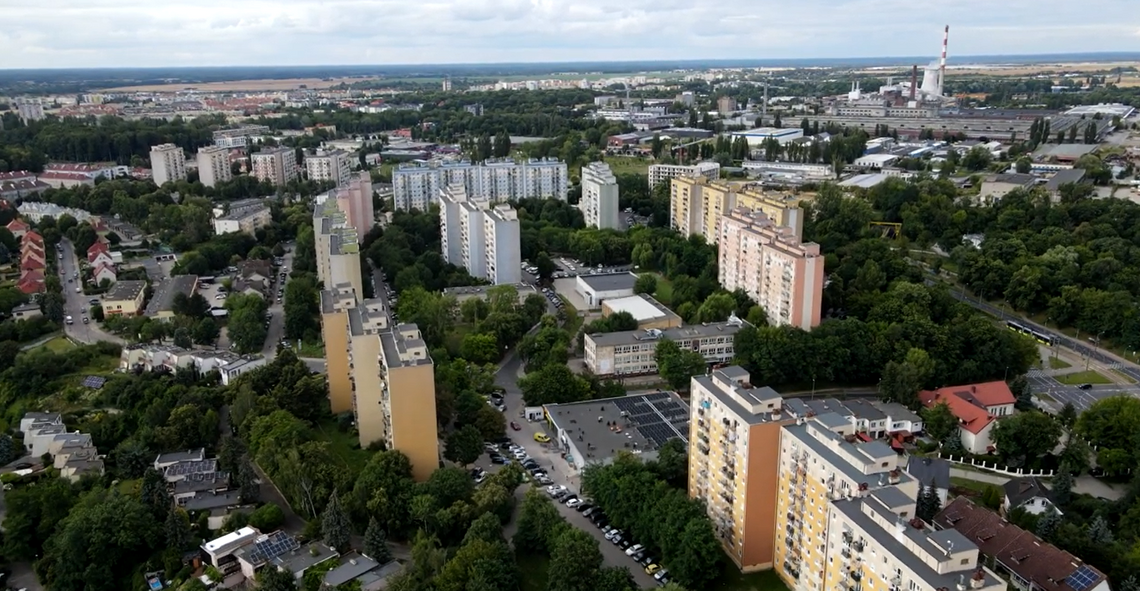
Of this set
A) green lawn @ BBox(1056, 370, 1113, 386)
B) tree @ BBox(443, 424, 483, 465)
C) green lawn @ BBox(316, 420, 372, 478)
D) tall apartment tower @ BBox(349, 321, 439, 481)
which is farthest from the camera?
green lawn @ BBox(1056, 370, 1113, 386)

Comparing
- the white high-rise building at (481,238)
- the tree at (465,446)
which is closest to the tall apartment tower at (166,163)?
the white high-rise building at (481,238)

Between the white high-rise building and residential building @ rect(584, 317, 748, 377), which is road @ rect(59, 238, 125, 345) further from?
residential building @ rect(584, 317, 748, 377)

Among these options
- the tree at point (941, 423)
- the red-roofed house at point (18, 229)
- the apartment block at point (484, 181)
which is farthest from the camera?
the apartment block at point (484, 181)

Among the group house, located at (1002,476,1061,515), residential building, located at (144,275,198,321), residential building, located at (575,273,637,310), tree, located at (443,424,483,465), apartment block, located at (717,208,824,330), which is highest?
apartment block, located at (717,208,824,330)

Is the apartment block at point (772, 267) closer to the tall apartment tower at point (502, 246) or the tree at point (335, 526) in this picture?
the tall apartment tower at point (502, 246)

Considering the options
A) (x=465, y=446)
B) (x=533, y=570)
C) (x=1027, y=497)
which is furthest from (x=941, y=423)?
(x=465, y=446)

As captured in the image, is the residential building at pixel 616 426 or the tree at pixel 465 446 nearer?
the tree at pixel 465 446

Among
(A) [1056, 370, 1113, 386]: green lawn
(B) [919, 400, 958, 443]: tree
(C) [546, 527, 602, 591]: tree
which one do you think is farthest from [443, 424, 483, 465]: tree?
(A) [1056, 370, 1113, 386]: green lawn
